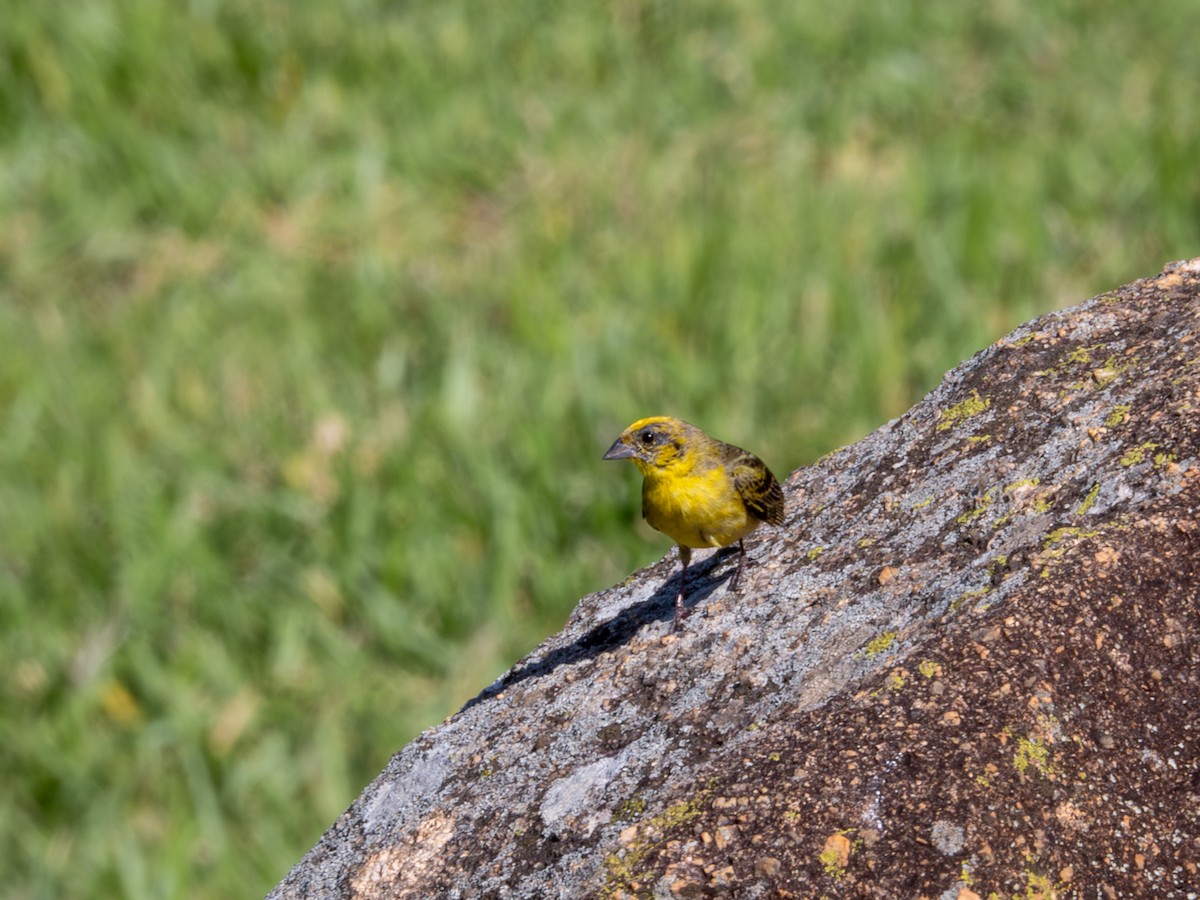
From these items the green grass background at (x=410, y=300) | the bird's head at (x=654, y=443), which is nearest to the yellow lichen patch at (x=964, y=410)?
the bird's head at (x=654, y=443)

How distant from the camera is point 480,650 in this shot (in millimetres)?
6613

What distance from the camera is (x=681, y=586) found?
363cm

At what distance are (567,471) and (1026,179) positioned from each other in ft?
10.7

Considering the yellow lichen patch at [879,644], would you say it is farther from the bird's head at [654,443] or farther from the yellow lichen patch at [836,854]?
the bird's head at [654,443]

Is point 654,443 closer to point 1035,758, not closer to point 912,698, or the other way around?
point 912,698

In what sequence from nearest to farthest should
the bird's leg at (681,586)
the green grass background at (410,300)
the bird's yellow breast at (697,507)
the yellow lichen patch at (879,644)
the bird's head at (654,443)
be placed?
1. the yellow lichen patch at (879,644)
2. the bird's leg at (681,586)
3. the bird's yellow breast at (697,507)
4. the bird's head at (654,443)
5. the green grass background at (410,300)

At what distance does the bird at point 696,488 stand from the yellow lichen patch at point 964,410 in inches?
18.3

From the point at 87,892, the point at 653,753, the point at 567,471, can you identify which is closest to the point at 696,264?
the point at 567,471

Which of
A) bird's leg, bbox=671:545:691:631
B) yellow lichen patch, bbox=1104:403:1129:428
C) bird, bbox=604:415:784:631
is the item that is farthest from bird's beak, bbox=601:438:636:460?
yellow lichen patch, bbox=1104:403:1129:428

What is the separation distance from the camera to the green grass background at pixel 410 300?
6.57m

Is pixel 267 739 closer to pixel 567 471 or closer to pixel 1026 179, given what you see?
pixel 567 471

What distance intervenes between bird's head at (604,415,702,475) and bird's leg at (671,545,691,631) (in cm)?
33

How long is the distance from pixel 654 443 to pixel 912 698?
65.3 inches

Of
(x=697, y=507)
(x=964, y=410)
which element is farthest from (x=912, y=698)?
(x=697, y=507)
